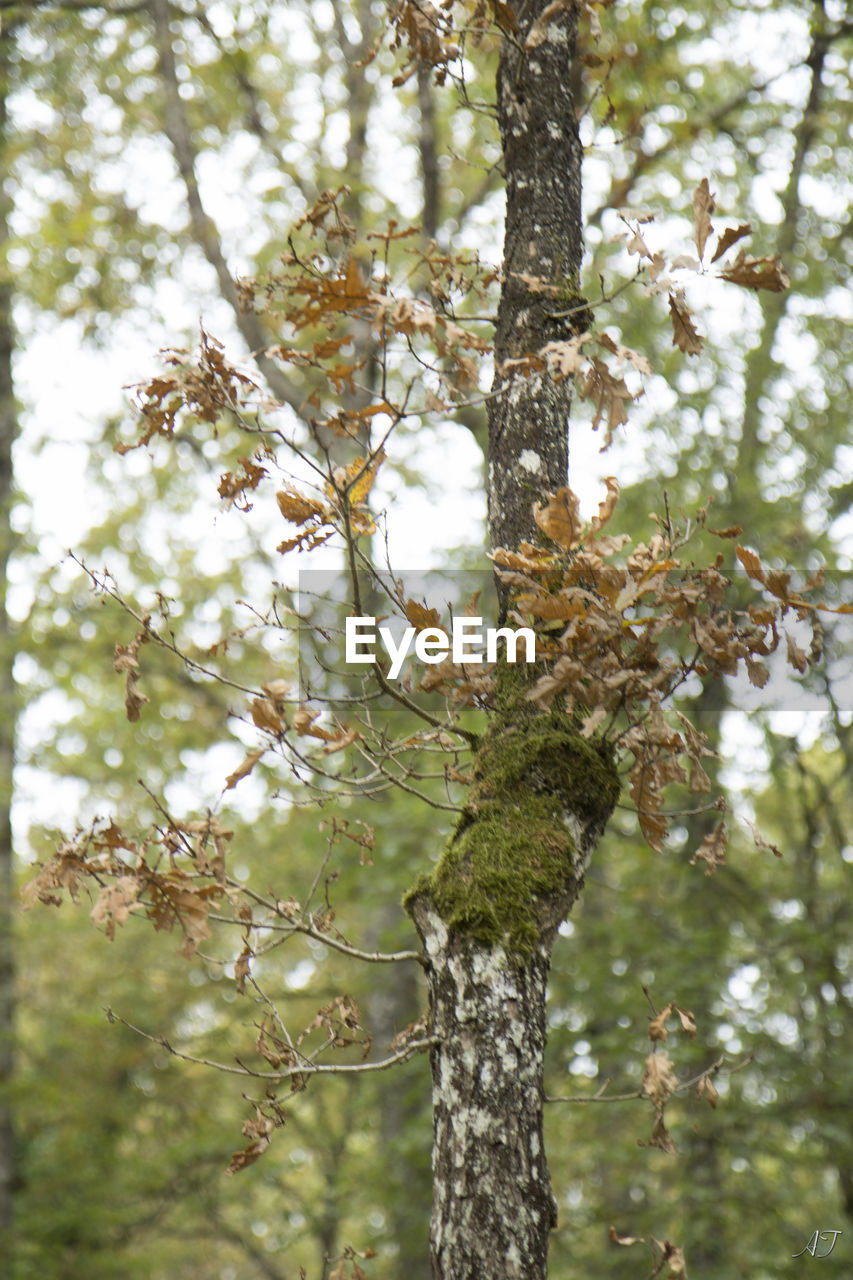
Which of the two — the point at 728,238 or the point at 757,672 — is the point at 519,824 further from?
the point at 728,238

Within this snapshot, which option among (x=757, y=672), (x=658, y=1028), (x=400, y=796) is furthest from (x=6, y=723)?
(x=757, y=672)

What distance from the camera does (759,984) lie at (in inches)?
225

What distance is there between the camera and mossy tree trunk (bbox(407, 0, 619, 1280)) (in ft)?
6.21

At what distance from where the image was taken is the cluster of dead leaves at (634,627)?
78.2 inches

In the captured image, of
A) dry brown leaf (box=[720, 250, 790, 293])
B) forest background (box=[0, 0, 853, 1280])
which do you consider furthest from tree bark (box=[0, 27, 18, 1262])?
dry brown leaf (box=[720, 250, 790, 293])

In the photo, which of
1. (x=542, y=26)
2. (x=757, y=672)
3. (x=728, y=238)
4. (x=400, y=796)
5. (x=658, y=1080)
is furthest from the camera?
(x=400, y=796)

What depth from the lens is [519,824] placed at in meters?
2.17

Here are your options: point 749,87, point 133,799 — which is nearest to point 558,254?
point 749,87

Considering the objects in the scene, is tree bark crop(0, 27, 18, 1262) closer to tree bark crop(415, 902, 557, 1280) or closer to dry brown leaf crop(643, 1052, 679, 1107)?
tree bark crop(415, 902, 557, 1280)

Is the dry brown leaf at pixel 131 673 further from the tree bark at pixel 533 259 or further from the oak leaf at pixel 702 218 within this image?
the oak leaf at pixel 702 218

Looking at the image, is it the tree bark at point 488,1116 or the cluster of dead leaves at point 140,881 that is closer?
the tree bark at point 488,1116

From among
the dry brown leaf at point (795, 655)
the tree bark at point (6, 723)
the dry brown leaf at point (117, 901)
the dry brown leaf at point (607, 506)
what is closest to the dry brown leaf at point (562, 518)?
the dry brown leaf at point (607, 506)

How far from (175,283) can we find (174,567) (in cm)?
269

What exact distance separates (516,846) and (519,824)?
0.17ft
